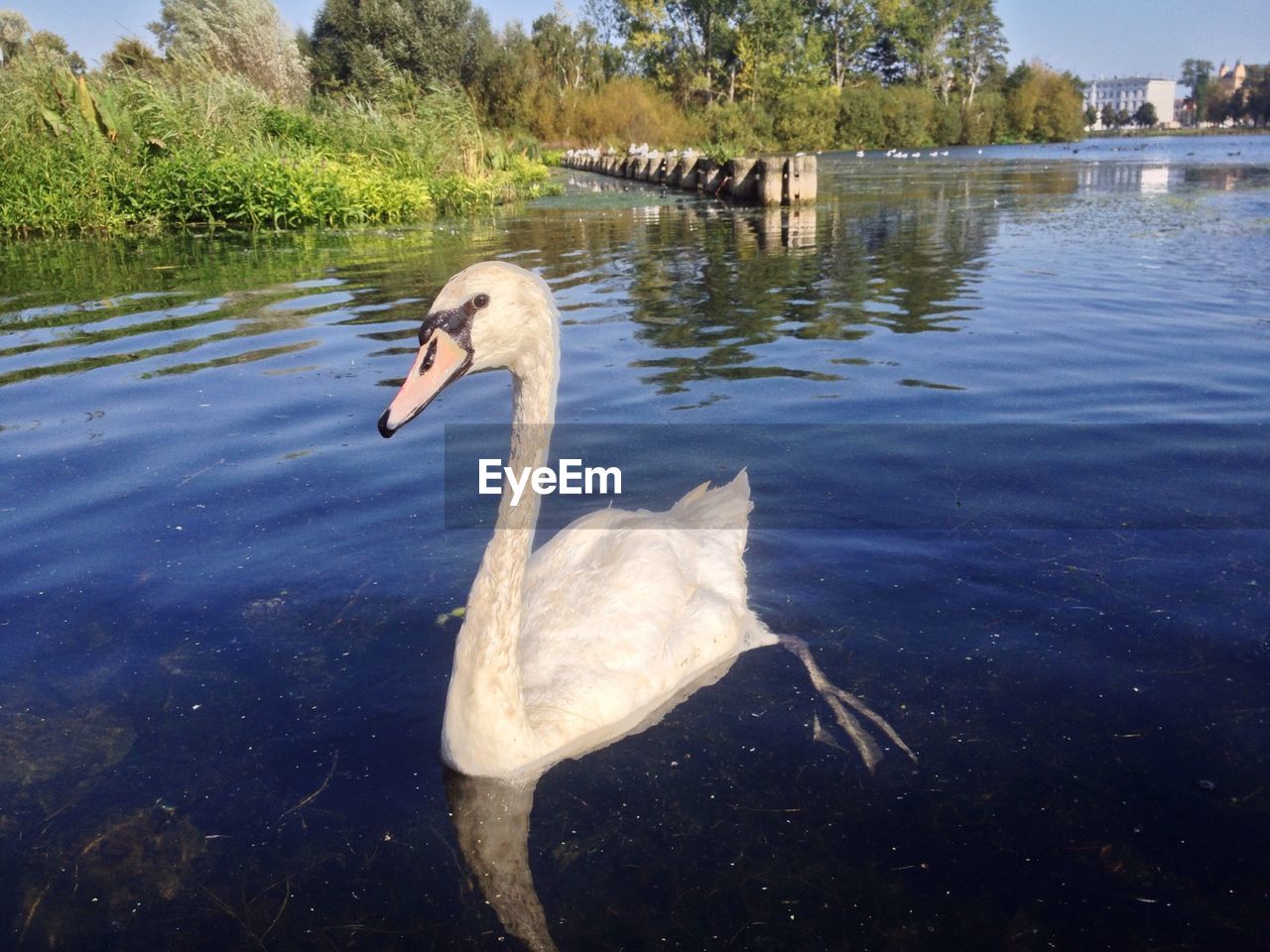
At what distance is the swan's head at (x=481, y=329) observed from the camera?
311 centimetres

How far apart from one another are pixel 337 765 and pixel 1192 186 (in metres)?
26.7

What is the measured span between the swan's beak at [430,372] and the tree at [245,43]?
29.7 m

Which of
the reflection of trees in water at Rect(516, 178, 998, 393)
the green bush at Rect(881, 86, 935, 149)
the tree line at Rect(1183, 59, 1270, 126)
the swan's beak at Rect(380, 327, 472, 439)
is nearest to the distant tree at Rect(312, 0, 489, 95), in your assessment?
the reflection of trees in water at Rect(516, 178, 998, 393)

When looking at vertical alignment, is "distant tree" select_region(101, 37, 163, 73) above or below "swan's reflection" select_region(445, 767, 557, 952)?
above

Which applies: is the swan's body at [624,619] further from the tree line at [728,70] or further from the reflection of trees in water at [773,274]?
the tree line at [728,70]

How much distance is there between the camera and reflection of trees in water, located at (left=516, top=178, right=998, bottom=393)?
930cm

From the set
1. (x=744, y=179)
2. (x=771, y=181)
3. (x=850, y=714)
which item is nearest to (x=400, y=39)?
(x=744, y=179)

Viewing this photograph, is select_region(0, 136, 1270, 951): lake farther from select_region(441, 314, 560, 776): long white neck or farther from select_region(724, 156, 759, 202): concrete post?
select_region(724, 156, 759, 202): concrete post

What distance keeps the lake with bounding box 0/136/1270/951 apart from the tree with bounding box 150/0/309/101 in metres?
23.8

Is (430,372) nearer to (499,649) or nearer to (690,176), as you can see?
(499,649)

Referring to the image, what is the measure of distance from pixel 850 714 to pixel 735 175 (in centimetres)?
2347

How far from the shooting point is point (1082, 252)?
14219 mm

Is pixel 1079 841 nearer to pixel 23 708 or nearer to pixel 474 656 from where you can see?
pixel 474 656

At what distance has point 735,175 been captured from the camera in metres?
25.6
